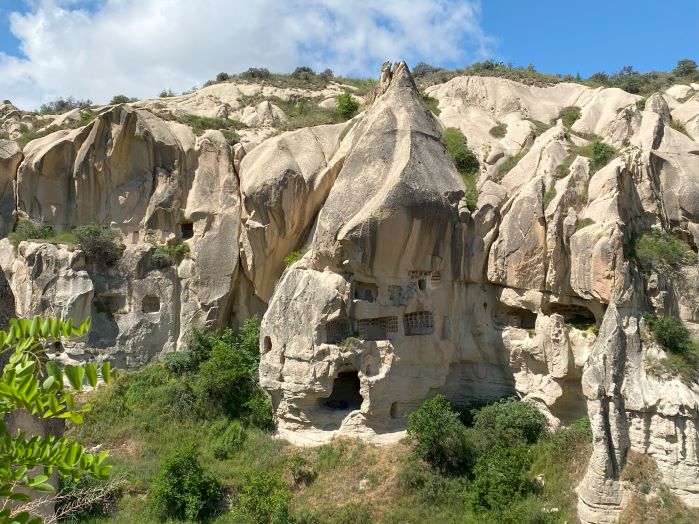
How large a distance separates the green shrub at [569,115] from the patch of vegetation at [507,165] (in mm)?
7202

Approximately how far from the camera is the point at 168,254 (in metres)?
21.6

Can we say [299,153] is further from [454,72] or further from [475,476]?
[454,72]

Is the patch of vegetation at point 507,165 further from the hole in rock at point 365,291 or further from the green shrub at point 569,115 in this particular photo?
the green shrub at point 569,115

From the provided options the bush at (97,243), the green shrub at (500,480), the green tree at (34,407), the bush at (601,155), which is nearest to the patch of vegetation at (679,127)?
the bush at (601,155)

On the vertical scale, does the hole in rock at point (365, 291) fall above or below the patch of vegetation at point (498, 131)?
below

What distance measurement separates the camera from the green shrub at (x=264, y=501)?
13.9m

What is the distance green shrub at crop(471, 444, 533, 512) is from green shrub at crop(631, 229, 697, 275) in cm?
627

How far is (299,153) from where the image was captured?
21.0 metres

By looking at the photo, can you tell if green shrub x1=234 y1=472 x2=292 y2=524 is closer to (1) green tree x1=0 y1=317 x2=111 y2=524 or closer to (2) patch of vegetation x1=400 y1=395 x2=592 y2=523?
(2) patch of vegetation x1=400 y1=395 x2=592 y2=523

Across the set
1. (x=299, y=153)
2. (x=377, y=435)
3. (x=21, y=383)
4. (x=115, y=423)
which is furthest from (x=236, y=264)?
(x=21, y=383)

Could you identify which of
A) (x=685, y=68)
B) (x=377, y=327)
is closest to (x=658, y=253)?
(x=377, y=327)

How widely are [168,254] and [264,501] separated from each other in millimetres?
10670

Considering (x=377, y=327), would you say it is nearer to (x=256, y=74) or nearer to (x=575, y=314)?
(x=575, y=314)

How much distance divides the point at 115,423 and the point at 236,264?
Result: 22.1 ft
